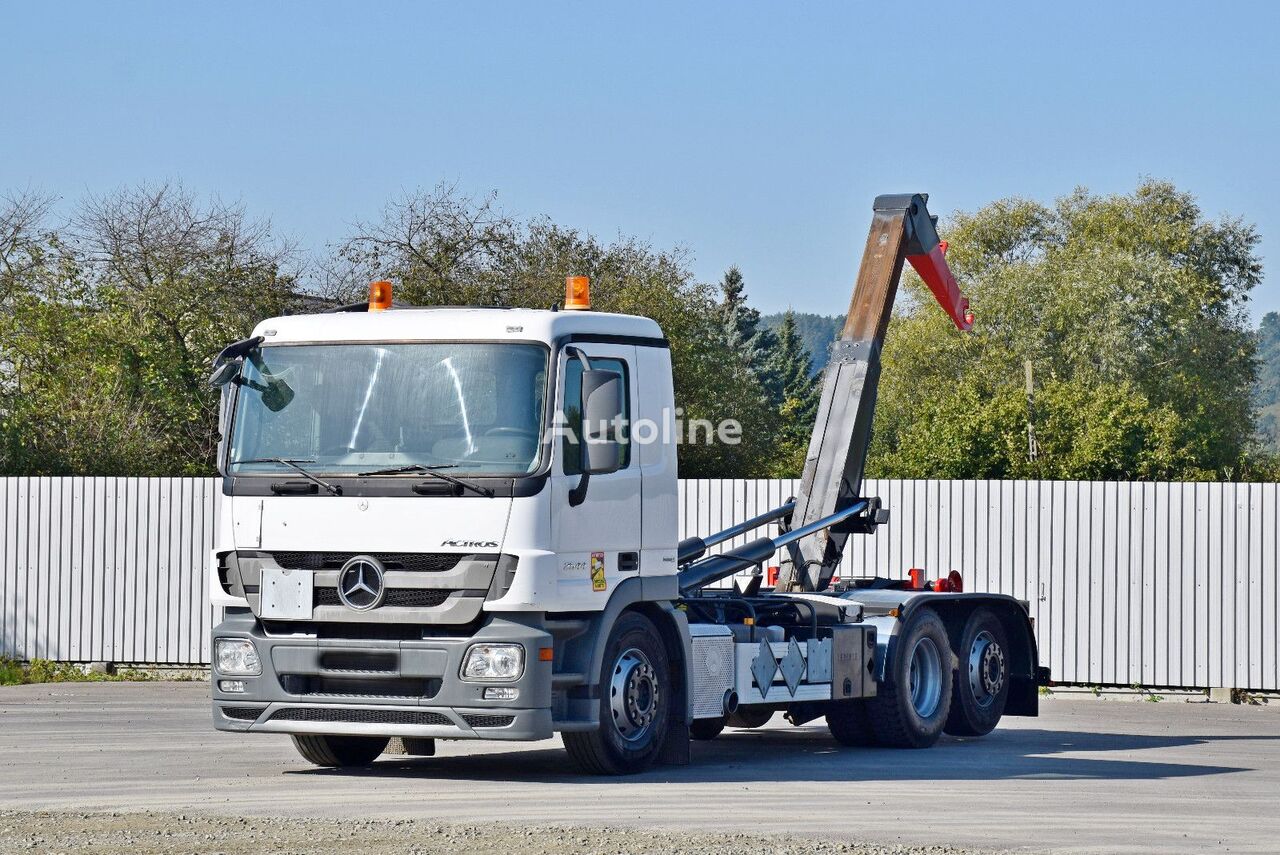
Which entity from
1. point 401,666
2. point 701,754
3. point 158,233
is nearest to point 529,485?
point 401,666

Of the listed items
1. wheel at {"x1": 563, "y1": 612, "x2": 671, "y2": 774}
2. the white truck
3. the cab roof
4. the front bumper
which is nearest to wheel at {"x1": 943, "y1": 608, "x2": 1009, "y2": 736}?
the white truck

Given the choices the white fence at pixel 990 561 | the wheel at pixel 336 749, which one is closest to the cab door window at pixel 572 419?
the wheel at pixel 336 749

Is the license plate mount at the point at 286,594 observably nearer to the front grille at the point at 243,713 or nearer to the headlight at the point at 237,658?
the headlight at the point at 237,658

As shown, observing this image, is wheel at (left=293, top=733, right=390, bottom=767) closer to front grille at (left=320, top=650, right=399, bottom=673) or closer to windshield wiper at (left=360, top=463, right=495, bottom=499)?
front grille at (left=320, top=650, right=399, bottom=673)

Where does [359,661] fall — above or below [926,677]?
above

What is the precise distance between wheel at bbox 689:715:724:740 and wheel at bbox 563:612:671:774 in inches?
35.2

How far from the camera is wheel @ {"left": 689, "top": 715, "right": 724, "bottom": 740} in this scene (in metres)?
13.5

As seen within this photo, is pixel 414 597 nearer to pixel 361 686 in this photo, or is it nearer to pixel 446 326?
pixel 361 686

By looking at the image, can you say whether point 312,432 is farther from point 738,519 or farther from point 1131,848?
point 738,519

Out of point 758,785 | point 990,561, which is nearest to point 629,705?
point 758,785

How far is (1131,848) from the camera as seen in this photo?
Answer: 8.98 meters

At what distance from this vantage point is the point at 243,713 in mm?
11680

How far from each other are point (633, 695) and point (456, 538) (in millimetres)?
1750

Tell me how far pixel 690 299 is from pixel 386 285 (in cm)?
3766
